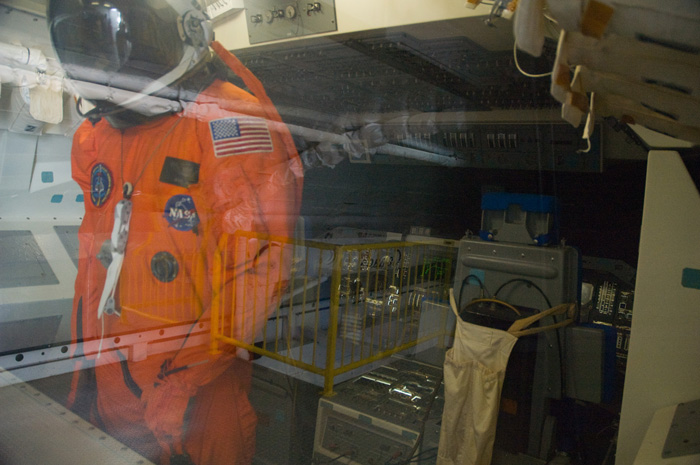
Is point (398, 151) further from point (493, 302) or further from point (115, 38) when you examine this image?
point (115, 38)

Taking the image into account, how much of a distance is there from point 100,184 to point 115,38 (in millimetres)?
762

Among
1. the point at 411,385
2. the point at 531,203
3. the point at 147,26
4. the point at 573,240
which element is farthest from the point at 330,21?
the point at 573,240

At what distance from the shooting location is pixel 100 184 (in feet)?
7.02

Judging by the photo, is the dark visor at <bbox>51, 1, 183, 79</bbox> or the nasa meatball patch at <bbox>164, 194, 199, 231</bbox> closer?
the dark visor at <bbox>51, 1, 183, 79</bbox>

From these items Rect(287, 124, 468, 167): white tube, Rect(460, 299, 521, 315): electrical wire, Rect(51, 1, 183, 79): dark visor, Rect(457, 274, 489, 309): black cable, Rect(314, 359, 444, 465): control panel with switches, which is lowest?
Rect(314, 359, 444, 465): control panel with switches

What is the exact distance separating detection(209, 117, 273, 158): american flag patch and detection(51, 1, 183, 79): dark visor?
307 mm

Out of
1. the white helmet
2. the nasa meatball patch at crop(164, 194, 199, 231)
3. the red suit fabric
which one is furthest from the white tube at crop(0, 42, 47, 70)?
the nasa meatball patch at crop(164, 194, 199, 231)

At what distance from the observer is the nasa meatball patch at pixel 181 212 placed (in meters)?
1.96

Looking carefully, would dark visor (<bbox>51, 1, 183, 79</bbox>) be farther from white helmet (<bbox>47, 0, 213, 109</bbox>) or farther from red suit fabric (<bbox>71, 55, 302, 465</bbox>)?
red suit fabric (<bbox>71, 55, 302, 465</bbox>)

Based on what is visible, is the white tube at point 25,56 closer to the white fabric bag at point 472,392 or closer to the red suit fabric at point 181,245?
the red suit fabric at point 181,245

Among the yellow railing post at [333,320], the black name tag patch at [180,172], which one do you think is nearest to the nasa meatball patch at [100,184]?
the black name tag patch at [180,172]

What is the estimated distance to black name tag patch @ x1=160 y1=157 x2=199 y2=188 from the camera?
1.94 meters

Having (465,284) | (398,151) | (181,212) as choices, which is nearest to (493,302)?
(465,284)

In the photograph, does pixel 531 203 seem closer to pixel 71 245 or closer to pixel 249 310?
pixel 249 310
